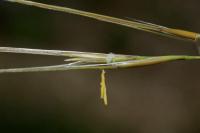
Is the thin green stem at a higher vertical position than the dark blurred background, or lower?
lower

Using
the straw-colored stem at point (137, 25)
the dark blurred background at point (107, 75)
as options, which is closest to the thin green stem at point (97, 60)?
the straw-colored stem at point (137, 25)

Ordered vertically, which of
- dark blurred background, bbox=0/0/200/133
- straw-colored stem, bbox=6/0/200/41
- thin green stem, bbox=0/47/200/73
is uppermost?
dark blurred background, bbox=0/0/200/133

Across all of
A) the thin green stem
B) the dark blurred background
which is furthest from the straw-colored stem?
the dark blurred background

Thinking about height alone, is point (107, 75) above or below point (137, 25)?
above

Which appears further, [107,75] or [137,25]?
[107,75]

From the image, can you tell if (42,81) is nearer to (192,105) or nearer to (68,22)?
(68,22)

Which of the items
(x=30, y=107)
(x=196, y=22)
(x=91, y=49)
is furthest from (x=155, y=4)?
(x=30, y=107)

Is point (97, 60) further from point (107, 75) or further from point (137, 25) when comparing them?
point (107, 75)

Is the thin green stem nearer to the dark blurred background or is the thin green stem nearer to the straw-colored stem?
the straw-colored stem

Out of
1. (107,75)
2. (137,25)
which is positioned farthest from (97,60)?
(107,75)
